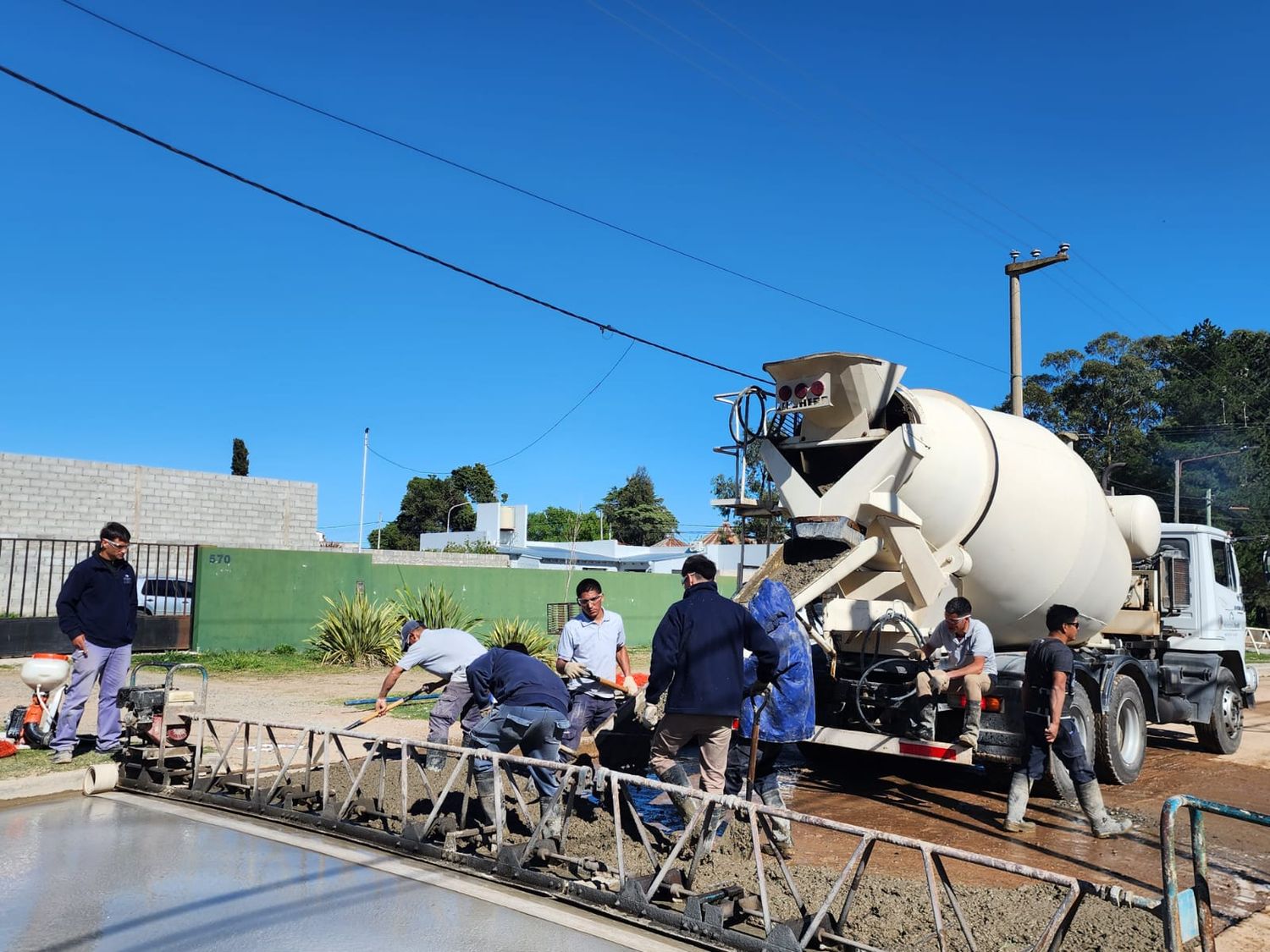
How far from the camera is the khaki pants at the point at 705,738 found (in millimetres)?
5684

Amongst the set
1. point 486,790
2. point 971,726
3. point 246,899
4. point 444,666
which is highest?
point 444,666

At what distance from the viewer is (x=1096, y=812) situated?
685 cm

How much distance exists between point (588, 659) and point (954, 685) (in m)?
2.76

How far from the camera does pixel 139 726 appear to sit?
23.4 ft

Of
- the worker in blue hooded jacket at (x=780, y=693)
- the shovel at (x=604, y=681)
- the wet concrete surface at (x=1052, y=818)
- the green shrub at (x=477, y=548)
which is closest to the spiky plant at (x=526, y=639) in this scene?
the wet concrete surface at (x=1052, y=818)

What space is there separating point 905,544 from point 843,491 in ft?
2.10

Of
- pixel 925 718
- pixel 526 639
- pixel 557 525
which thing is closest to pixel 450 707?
pixel 925 718

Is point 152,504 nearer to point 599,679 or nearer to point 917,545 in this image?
point 599,679

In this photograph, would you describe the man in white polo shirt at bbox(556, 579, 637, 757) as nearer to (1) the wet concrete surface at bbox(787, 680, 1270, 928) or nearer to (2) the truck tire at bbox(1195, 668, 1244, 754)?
(1) the wet concrete surface at bbox(787, 680, 1270, 928)

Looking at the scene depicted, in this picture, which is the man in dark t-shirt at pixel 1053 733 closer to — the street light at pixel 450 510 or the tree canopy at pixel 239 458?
the tree canopy at pixel 239 458

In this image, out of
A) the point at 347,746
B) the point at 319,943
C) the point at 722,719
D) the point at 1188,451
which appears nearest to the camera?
the point at 319,943

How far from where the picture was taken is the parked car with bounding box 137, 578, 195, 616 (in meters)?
17.2

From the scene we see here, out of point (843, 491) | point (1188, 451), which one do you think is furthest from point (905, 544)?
point (1188, 451)

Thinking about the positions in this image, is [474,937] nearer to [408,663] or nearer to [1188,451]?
[408,663]
